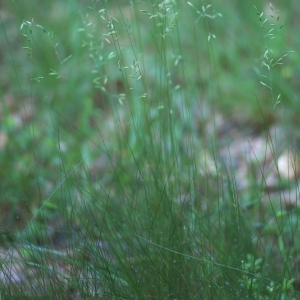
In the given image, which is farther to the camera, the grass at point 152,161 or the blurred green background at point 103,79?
the blurred green background at point 103,79

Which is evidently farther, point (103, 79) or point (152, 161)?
point (103, 79)

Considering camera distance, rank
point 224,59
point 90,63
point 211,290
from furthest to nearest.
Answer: point 90,63
point 224,59
point 211,290

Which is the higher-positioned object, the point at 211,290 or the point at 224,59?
the point at 224,59

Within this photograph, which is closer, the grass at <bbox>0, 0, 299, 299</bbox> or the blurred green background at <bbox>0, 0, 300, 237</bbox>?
the grass at <bbox>0, 0, 299, 299</bbox>

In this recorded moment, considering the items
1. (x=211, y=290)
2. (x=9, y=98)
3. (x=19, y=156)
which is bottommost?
Answer: (x=211, y=290)

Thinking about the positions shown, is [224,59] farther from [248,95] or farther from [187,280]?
[187,280]

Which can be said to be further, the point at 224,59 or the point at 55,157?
the point at 224,59

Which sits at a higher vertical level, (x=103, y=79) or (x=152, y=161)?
(x=103, y=79)

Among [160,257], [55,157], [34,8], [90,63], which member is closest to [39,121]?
[55,157]
